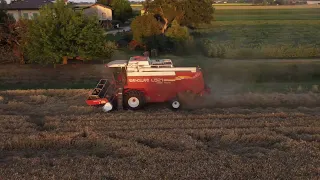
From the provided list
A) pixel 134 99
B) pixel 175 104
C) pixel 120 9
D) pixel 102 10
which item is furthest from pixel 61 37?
pixel 120 9

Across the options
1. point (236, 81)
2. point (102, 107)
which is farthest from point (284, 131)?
point (236, 81)

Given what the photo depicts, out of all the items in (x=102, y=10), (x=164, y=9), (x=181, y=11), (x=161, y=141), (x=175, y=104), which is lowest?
(x=175, y=104)

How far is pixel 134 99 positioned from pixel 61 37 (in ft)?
35.7

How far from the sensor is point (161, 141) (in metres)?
10.2

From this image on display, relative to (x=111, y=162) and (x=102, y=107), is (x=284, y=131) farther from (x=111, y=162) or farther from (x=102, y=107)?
(x=102, y=107)

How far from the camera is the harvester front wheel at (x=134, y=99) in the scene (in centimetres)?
1381

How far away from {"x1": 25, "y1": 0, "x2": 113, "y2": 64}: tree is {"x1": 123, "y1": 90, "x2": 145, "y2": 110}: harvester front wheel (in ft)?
32.8

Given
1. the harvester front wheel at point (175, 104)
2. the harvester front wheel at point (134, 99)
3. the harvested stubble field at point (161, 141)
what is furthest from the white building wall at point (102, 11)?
the harvester front wheel at point (175, 104)

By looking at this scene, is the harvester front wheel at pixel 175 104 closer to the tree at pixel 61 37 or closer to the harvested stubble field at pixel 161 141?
the harvested stubble field at pixel 161 141

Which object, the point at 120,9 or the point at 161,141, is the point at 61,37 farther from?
the point at 120,9

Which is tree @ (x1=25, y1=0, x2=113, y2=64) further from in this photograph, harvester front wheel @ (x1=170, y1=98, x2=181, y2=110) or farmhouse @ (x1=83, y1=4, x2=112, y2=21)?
farmhouse @ (x1=83, y1=4, x2=112, y2=21)

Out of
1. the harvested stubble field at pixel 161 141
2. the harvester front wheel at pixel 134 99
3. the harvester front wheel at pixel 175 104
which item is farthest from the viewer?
the harvester front wheel at pixel 175 104

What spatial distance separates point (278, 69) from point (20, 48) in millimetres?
15211

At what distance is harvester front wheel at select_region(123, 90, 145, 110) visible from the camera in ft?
45.3
